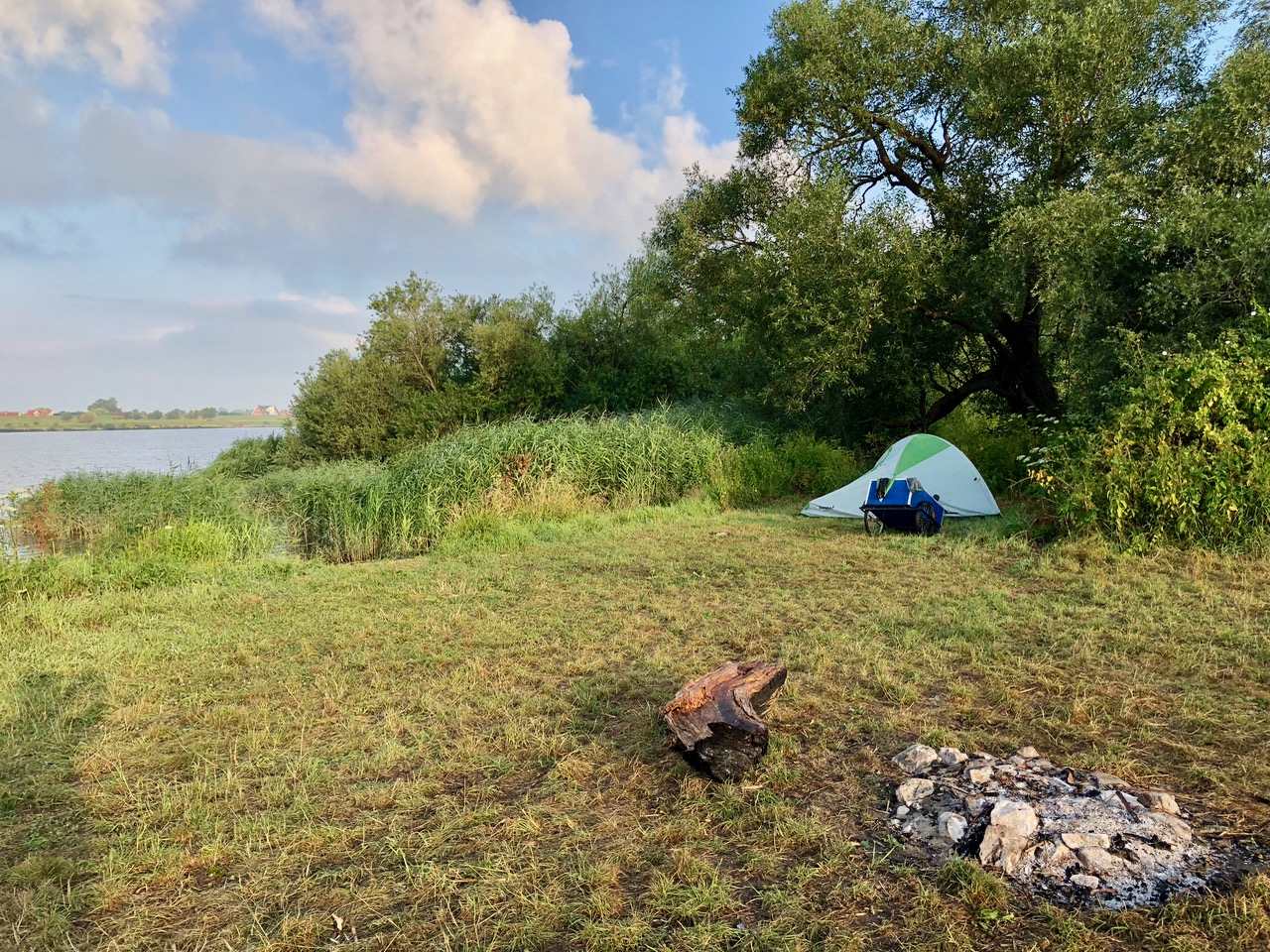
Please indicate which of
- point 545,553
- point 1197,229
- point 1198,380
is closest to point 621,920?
point 545,553

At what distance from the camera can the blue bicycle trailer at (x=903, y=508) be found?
27.5 ft

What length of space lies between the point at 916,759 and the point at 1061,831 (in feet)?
2.25

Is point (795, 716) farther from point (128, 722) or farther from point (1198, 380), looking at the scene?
point (1198, 380)

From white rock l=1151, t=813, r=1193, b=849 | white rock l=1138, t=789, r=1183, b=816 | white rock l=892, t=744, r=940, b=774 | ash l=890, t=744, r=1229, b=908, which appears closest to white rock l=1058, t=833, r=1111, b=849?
ash l=890, t=744, r=1229, b=908

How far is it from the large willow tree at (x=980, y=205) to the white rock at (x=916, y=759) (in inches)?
264

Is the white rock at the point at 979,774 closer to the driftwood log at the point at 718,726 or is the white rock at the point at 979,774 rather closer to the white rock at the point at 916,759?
the white rock at the point at 916,759

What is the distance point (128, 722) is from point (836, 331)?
970 centimetres

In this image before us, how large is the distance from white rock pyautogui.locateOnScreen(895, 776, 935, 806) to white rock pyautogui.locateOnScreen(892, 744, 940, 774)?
15 centimetres

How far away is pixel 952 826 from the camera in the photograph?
262cm

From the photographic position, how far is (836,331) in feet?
35.8

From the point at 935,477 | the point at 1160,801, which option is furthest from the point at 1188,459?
the point at 1160,801

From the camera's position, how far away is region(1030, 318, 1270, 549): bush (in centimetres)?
650

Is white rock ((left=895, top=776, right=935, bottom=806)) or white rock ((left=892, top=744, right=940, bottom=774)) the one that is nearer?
white rock ((left=895, top=776, right=935, bottom=806))

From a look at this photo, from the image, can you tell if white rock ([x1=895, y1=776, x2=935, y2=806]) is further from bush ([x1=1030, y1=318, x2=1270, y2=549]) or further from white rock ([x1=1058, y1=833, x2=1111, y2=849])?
bush ([x1=1030, y1=318, x2=1270, y2=549])
